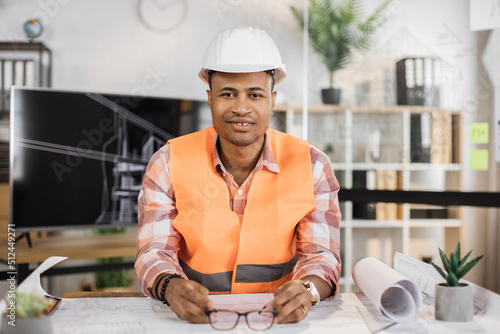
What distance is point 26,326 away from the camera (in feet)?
2.76

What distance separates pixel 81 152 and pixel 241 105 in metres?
1.70

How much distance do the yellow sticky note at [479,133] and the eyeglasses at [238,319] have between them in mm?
1493

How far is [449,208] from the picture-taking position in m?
2.36

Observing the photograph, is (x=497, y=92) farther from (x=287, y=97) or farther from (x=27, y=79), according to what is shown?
(x=27, y=79)

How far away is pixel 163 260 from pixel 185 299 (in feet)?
0.90

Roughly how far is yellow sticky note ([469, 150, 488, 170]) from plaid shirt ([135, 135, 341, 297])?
92 centimetres

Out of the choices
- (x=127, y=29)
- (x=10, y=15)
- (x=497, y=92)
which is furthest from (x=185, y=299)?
(x=10, y=15)

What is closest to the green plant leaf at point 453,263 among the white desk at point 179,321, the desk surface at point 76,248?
the white desk at point 179,321

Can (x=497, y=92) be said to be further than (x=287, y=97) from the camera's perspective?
No

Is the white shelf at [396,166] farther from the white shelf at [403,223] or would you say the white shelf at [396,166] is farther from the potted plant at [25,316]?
the potted plant at [25,316]

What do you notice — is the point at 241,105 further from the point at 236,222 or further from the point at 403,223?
the point at 403,223

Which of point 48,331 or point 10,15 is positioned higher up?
point 10,15
